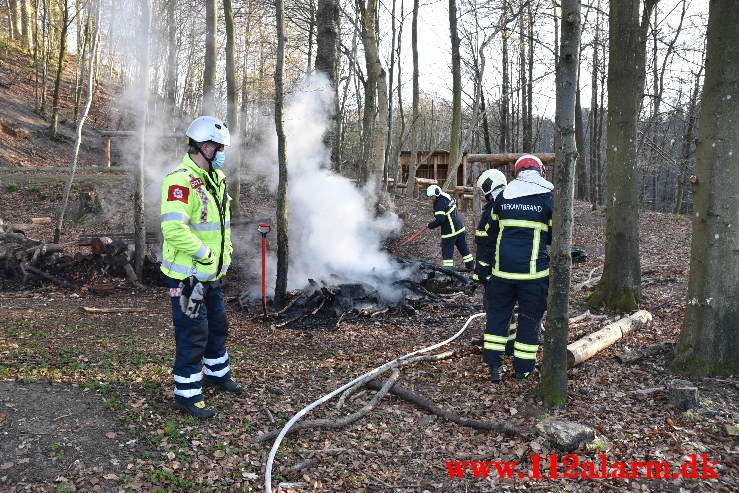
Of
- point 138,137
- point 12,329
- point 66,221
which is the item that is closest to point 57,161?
point 66,221

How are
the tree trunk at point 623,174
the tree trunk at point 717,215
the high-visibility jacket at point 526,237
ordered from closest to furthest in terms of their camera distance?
the tree trunk at point 717,215, the high-visibility jacket at point 526,237, the tree trunk at point 623,174

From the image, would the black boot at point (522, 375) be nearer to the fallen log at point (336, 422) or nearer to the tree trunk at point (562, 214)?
the tree trunk at point (562, 214)

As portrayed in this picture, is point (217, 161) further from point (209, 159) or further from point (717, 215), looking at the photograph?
point (717, 215)

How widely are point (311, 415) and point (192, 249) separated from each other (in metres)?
Answer: 1.76

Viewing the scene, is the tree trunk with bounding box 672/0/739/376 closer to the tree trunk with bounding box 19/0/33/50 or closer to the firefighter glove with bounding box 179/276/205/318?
the firefighter glove with bounding box 179/276/205/318

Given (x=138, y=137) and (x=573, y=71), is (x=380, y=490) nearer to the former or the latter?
(x=573, y=71)

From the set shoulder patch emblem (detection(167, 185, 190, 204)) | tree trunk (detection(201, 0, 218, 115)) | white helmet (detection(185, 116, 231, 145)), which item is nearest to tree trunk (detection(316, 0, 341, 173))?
tree trunk (detection(201, 0, 218, 115))

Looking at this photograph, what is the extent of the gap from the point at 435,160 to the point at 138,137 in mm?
21909

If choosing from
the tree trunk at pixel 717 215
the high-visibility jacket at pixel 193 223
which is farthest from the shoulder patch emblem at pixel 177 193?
the tree trunk at pixel 717 215

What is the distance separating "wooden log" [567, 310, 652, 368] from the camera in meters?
5.18

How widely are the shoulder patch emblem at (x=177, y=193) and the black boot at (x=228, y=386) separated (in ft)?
5.75

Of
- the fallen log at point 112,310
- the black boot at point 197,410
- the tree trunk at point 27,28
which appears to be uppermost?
the tree trunk at point 27,28

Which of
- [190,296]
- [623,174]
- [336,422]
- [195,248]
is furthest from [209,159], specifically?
[623,174]

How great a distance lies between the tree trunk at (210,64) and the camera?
11266 millimetres
